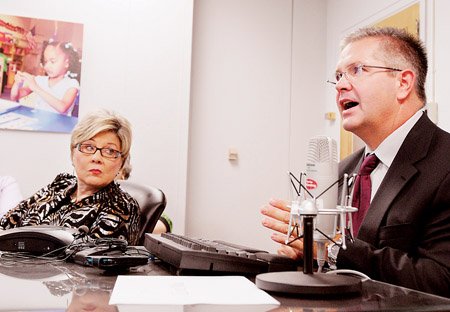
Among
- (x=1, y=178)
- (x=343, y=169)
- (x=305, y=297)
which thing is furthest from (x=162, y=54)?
(x=305, y=297)

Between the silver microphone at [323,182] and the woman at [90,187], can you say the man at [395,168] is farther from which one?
the woman at [90,187]

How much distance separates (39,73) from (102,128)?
153cm

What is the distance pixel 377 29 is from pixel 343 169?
1.74ft

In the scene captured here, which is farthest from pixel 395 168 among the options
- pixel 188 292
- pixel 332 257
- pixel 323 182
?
pixel 188 292

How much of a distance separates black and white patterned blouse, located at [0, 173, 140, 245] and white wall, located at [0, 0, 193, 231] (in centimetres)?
128

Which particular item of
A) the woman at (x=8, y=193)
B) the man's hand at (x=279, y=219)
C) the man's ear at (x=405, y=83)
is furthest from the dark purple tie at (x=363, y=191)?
the woman at (x=8, y=193)

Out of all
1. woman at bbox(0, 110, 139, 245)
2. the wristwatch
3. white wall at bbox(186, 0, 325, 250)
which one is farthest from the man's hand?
white wall at bbox(186, 0, 325, 250)

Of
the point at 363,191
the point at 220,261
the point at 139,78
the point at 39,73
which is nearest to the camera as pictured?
the point at 220,261

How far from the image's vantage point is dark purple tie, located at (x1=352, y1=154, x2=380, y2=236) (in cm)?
160

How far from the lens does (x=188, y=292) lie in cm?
70

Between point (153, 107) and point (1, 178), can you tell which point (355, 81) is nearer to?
point (153, 107)

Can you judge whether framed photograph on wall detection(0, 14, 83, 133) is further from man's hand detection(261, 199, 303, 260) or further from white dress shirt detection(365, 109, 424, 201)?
man's hand detection(261, 199, 303, 260)

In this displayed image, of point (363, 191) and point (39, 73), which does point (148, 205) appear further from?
point (39, 73)

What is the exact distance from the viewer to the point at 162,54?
12.1 ft
